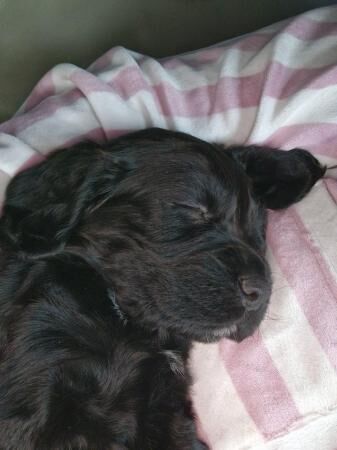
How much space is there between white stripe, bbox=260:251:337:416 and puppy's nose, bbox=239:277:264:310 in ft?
0.88

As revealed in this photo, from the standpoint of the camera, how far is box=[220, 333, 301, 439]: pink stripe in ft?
4.59

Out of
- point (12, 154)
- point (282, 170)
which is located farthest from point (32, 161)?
point (282, 170)

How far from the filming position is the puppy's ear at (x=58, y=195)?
1212mm

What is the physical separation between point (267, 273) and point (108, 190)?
416 millimetres

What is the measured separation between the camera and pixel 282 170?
4.98ft

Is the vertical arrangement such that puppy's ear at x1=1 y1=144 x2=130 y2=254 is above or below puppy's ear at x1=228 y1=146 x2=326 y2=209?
above

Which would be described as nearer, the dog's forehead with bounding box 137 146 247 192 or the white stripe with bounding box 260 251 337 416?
the dog's forehead with bounding box 137 146 247 192

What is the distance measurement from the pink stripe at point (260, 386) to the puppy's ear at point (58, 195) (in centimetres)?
56

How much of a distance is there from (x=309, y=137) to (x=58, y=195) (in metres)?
0.74

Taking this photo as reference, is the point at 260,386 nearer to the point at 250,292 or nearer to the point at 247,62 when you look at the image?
the point at 250,292

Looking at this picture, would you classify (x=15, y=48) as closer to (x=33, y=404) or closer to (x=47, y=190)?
(x=47, y=190)

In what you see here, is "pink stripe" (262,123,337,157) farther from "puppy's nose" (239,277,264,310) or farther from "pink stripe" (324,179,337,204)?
"puppy's nose" (239,277,264,310)

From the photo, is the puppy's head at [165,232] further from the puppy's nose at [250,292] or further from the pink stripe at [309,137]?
the pink stripe at [309,137]

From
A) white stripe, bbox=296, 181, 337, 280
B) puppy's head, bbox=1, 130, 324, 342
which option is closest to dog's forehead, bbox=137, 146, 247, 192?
puppy's head, bbox=1, 130, 324, 342
